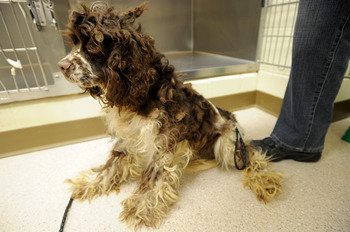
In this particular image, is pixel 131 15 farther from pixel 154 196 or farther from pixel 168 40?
pixel 168 40

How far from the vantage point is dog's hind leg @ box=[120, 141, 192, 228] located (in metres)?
0.82

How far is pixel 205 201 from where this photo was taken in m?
0.92

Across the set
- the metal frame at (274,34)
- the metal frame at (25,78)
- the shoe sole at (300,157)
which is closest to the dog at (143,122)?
the shoe sole at (300,157)

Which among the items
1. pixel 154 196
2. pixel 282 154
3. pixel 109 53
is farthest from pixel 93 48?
pixel 282 154

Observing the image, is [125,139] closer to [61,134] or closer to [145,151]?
[145,151]

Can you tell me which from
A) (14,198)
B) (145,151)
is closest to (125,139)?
(145,151)

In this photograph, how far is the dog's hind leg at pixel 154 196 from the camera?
816mm

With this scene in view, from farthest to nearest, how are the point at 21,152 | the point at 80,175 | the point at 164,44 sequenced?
the point at 164,44 → the point at 21,152 → the point at 80,175

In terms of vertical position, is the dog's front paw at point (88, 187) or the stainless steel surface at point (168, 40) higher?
the stainless steel surface at point (168, 40)

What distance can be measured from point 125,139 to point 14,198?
0.64 metres

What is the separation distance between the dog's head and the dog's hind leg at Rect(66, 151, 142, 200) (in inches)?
16.2

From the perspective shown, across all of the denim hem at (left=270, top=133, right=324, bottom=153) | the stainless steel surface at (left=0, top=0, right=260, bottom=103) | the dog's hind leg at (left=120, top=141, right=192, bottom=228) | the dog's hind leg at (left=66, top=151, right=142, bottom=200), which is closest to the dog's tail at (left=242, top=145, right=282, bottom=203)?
the denim hem at (left=270, top=133, right=324, bottom=153)

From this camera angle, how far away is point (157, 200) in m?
0.82

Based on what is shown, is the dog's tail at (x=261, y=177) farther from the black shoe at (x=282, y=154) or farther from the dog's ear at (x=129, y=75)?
the dog's ear at (x=129, y=75)
